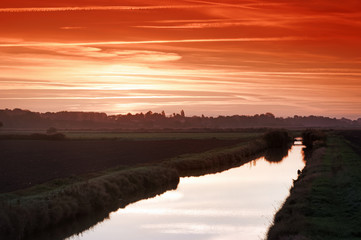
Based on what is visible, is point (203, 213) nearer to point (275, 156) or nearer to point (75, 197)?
point (75, 197)

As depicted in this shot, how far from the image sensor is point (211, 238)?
22.7m

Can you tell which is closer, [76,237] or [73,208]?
[76,237]

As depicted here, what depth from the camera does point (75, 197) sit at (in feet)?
85.6

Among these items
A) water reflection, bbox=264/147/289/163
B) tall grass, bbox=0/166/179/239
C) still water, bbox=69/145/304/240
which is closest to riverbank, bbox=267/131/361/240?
still water, bbox=69/145/304/240

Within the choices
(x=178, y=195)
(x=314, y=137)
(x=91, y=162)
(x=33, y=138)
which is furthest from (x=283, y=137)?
(x=178, y=195)

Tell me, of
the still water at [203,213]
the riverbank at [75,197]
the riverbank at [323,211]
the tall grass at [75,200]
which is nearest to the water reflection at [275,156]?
the riverbank at [75,197]

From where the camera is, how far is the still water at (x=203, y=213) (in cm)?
2358

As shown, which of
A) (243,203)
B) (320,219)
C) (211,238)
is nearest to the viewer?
(320,219)

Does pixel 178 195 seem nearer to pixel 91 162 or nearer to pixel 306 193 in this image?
pixel 306 193

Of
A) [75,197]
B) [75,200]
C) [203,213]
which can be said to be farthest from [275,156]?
[75,200]

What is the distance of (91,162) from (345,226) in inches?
1257

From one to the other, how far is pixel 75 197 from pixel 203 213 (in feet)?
21.7

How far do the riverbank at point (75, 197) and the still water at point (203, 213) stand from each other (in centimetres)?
108

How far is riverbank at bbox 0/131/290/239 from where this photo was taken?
20484 mm
